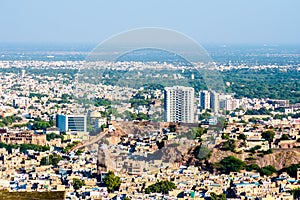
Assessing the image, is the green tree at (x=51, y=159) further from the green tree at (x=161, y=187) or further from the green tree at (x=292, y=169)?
the green tree at (x=292, y=169)

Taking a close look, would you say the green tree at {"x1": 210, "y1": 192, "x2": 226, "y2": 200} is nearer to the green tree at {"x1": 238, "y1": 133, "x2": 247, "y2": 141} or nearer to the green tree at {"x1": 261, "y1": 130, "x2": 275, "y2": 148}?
the green tree at {"x1": 238, "y1": 133, "x2": 247, "y2": 141}

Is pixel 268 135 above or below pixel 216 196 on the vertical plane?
above

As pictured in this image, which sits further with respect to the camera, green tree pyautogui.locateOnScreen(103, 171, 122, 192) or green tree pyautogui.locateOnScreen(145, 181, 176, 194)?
green tree pyautogui.locateOnScreen(145, 181, 176, 194)

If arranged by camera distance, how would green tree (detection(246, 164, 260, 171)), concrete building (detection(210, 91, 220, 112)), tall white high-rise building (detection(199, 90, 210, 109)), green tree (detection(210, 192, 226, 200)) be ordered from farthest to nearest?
green tree (detection(246, 164, 260, 171)) → green tree (detection(210, 192, 226, 200)) → tall white high-rise building (detection(199, 90, 210, 109)) → concrete building (detection(210, 91, 220, 112))

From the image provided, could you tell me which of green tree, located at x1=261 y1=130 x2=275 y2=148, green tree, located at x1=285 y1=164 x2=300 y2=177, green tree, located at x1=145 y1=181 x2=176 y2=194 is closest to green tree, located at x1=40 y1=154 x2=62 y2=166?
green tree, located at x1=145 y1=181 x2=176 y2=194

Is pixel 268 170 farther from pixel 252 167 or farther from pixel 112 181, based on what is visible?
pixel 112 181

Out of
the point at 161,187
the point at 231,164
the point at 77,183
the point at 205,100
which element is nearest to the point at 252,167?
the point at 231,164
